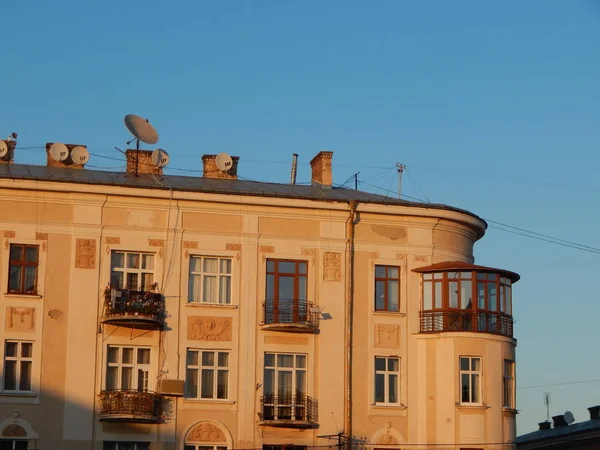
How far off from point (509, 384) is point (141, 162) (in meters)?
15.8

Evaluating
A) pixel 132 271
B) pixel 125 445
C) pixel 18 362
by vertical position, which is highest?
pixel 132 271

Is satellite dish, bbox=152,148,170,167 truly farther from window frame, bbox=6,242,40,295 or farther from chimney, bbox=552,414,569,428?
chimney, bbox=552,414,569,428

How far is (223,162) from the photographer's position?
4484cm

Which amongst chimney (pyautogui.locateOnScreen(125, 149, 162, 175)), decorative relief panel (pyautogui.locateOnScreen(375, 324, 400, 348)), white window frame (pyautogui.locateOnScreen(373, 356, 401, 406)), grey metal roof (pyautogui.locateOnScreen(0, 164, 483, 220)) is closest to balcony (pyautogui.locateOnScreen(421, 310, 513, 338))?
decorative relief panel (pyautogui.locateOnScreen(375, 324, 400, 348))

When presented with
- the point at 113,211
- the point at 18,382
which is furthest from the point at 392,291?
the point at 18,382

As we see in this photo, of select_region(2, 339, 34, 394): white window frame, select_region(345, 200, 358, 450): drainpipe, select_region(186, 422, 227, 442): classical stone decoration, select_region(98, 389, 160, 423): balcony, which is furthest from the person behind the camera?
select_region(345, 200, 358, 450): drainpipe

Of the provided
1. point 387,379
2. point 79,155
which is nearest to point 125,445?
point 387,379

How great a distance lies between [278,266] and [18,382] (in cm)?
965

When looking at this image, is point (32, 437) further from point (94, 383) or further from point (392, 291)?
point (392, 291)

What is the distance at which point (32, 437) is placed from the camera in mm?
38219

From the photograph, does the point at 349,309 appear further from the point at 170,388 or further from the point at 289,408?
the point at 170,388

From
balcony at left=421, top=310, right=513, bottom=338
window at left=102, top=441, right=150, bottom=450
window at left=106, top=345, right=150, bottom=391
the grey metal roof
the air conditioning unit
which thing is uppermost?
the grey metal roof

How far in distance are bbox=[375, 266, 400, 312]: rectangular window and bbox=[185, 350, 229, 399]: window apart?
5.98 m

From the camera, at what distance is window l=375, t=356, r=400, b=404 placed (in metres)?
41.5
